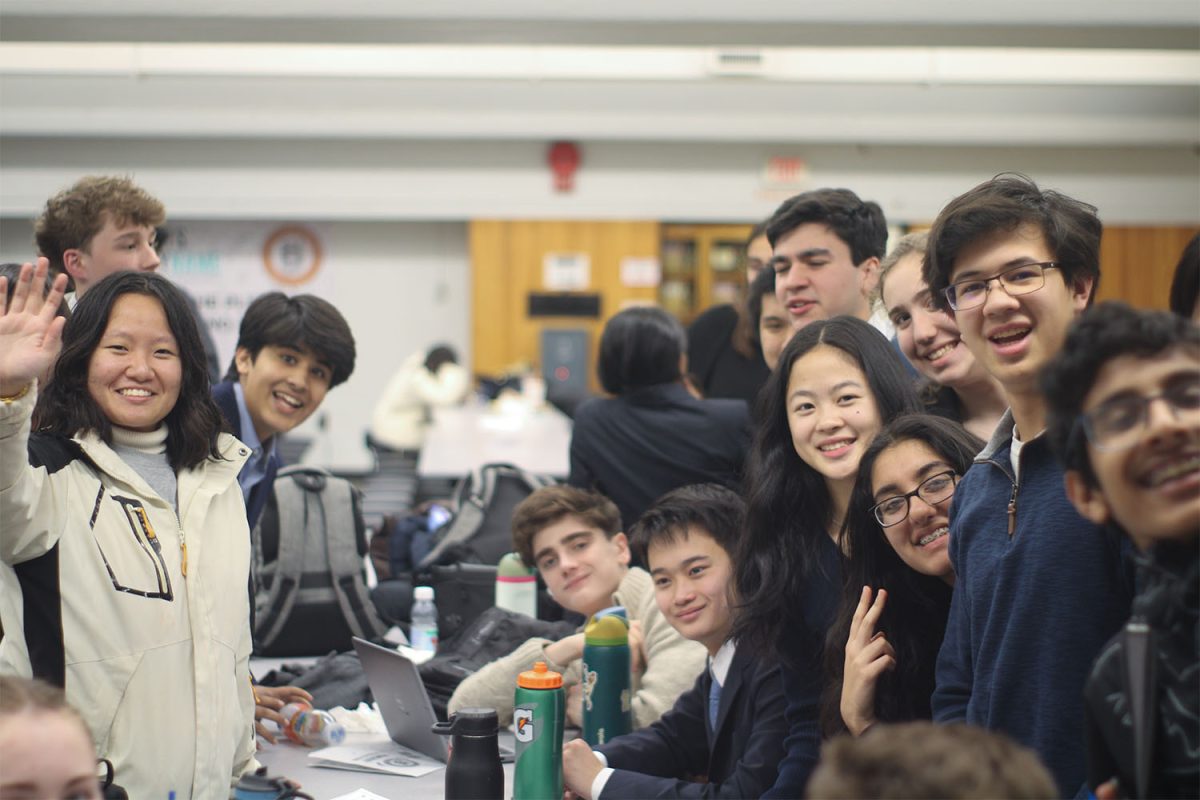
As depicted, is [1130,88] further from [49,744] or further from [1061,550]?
[49,744]

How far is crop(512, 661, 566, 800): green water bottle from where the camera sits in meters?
1.96

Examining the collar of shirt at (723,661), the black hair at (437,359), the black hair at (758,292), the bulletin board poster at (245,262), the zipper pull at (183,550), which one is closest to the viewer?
the zipper pull at (183,550)

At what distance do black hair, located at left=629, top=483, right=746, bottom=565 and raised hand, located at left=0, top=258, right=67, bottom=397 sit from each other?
1.12 metres

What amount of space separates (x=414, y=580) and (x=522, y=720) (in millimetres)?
1533

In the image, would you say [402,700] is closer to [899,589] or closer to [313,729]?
[313,729]

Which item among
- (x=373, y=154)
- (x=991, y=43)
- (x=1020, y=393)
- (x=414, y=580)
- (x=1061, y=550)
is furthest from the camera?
(x=373, y=154)

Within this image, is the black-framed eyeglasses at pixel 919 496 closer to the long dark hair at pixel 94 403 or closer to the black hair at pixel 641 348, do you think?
the long dark hair at pixel 94 403

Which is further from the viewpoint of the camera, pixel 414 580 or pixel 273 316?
pixel 414 580

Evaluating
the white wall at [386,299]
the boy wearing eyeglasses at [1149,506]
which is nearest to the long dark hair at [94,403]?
the boy wearing eyeglasses at [1149,506]

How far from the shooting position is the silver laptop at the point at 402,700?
2.30m

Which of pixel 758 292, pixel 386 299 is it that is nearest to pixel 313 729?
pixel 758 292

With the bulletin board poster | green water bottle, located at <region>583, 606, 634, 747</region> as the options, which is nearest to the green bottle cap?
green water bottle, located at <region>583, 606, 634, 747</region>

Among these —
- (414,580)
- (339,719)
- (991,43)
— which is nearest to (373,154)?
(991,43)

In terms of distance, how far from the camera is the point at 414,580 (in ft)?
11.3
